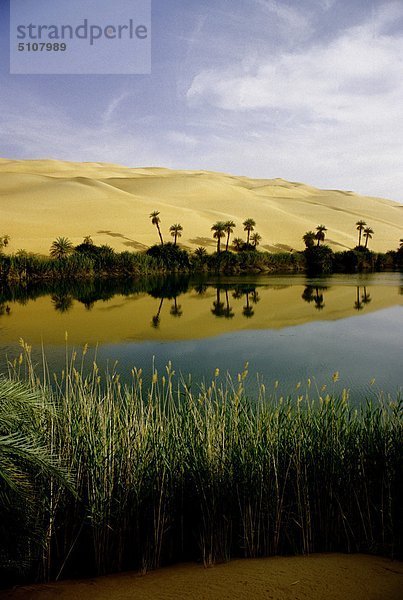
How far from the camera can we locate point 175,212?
6088 centimetres

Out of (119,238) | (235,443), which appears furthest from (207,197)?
(235,443)

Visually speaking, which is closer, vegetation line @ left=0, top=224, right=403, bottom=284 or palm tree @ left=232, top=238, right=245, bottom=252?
vegetation line @ left=0, top=224, right=403, bottom=284

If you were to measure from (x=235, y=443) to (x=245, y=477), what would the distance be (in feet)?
0.83

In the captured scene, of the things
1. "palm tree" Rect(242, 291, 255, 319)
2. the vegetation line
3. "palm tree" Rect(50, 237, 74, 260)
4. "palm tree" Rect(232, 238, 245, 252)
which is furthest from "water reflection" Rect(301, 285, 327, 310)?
"palm tree" Rect(232, 238, 245, 252)

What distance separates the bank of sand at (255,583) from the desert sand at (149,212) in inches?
1573

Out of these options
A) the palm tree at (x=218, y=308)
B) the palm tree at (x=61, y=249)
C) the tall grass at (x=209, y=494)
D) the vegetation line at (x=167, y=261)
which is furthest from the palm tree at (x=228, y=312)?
the palm tree at (x=61, y=249)

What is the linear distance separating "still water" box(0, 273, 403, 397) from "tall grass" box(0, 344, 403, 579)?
162 inches

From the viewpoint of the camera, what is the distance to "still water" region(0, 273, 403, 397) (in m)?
10.0

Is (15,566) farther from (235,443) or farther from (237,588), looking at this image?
(235,443)

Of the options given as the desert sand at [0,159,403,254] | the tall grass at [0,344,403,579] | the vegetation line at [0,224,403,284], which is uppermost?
the desert sand at [0,159,403,254]

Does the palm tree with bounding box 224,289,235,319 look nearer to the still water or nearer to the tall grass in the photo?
the still water

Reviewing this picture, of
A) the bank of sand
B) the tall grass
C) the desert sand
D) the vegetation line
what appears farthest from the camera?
the desert sand

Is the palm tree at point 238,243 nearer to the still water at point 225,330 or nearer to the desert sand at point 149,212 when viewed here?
the desert sand at point 149,212

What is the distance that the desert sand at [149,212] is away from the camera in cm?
4844
